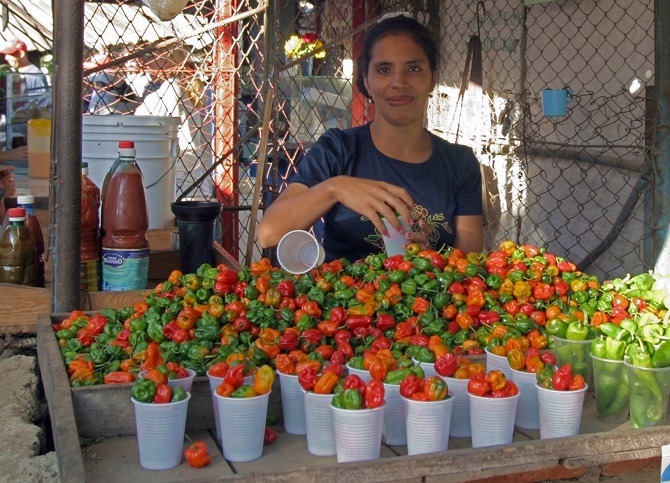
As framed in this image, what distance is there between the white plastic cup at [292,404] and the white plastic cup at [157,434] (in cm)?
29

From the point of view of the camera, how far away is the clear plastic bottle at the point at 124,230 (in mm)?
3045

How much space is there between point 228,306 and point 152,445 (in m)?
0.69

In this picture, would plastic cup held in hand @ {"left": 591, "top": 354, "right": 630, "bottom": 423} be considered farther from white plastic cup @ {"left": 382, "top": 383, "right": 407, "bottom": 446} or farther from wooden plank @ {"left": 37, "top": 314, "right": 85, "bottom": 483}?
wooden plank @ {"left": 37, "top": 314, "right": 85, "bottom": 483}

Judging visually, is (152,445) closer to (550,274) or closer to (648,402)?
(648,402)

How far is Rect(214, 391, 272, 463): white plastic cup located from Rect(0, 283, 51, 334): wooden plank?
1.37 metres

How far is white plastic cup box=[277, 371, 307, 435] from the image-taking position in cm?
190

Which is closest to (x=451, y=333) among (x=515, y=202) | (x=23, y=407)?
(x=23, y=407)

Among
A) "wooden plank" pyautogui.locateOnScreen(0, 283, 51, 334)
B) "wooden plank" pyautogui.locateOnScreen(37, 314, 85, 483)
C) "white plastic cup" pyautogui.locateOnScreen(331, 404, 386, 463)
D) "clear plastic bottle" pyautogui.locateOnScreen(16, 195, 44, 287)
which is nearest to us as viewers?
"wooden plank" pyautogui.locateOnScreen(37, 314, 85, 483)

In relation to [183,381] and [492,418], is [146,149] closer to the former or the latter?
[183,381]

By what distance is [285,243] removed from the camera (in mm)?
2791

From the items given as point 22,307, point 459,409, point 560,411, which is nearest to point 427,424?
point 459,409

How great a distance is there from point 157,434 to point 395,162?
78.6 inches

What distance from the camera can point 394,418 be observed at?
6.11 feet

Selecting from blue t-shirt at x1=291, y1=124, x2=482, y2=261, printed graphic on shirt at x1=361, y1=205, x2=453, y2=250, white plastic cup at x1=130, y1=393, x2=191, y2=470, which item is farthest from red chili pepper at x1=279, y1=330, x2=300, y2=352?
blue t-shirt at x1=291, y1=124, x2=482, y2=261
